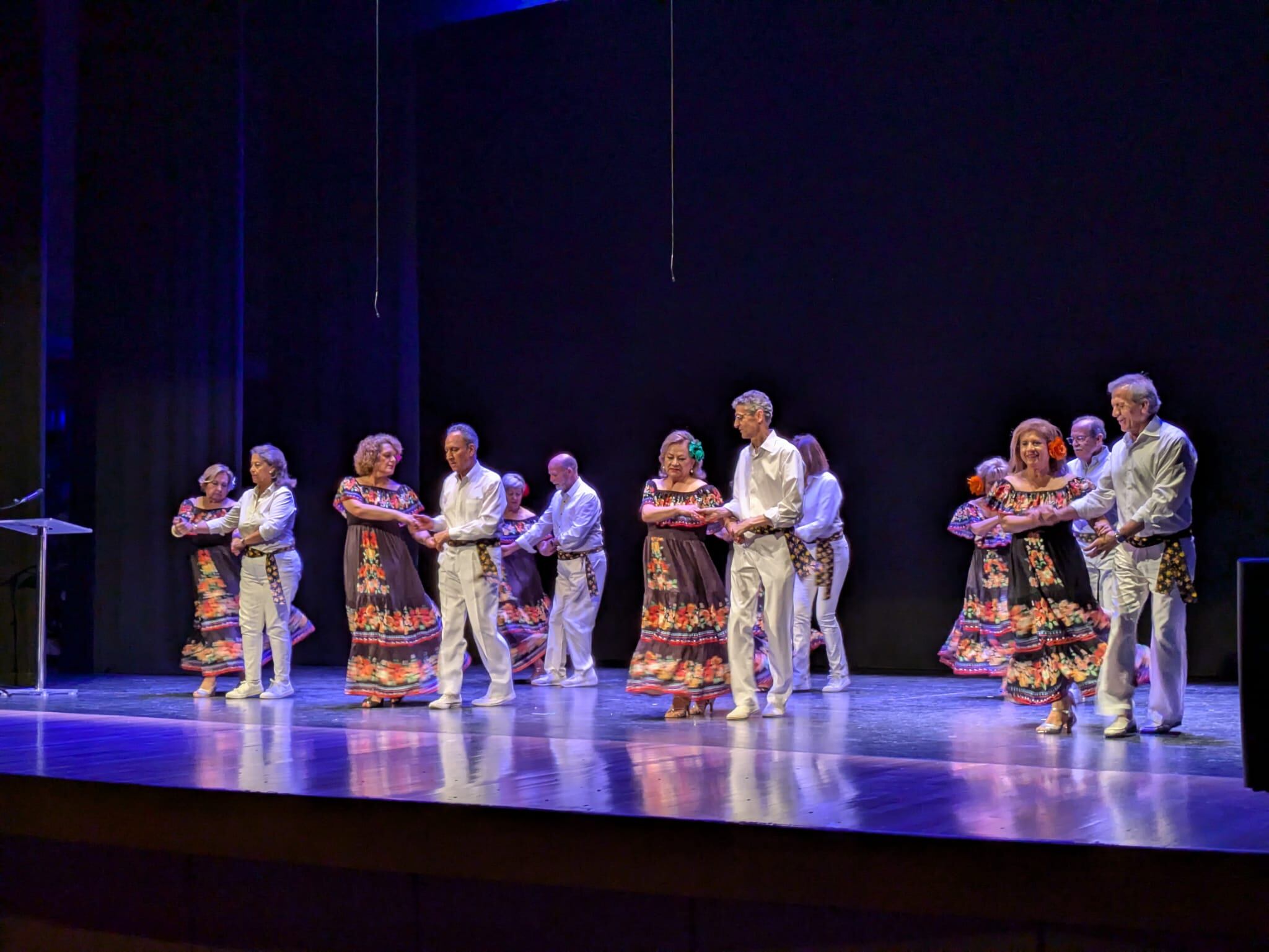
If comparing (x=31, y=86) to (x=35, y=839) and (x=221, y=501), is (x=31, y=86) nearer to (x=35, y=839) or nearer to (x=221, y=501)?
(x=221, y=501)

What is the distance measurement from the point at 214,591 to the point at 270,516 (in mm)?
939

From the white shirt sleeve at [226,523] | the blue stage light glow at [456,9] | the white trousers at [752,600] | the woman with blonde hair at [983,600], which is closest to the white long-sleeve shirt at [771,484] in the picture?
the white trousers at [752,600]

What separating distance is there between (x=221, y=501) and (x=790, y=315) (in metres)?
3.84

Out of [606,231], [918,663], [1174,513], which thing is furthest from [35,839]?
[606,231]

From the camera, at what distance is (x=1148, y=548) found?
17.3 ft

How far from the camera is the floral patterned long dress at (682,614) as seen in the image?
20.6 ft

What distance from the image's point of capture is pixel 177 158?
30.5 ft

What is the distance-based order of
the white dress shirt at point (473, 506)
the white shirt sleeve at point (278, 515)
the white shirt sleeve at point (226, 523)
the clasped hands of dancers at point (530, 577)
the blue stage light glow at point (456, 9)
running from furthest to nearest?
1. the blue stage light glow at point (456, 9)
2. the white shirt sleeve at point (226, 523)
3. the white shirt sleeve at point (278, 515)
4. the white dress shirt at point (473, 506)
5. the clasped hands of dancers at point (530, 577)

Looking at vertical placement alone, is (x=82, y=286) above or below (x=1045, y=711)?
above

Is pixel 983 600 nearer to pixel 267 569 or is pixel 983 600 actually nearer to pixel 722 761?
pixel 722 761

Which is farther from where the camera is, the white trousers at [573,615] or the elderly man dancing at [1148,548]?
the white trousers at [573,615]

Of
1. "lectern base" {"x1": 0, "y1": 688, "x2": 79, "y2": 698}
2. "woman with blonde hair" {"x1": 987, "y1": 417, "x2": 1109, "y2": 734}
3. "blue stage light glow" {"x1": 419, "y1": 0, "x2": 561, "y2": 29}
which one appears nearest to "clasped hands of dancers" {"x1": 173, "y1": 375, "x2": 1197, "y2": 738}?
"woman with blonde hair" {"x1": 987, "y1": 417, "x2": 1109, "y2": 734}

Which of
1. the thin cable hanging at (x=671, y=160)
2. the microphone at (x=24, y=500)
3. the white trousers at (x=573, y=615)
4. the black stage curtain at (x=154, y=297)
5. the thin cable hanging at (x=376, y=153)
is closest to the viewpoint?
the microphone at (x=24, y=500)

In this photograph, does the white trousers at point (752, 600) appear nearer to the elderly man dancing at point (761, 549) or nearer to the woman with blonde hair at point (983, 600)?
the elderly man dancing at point (761, 549)
